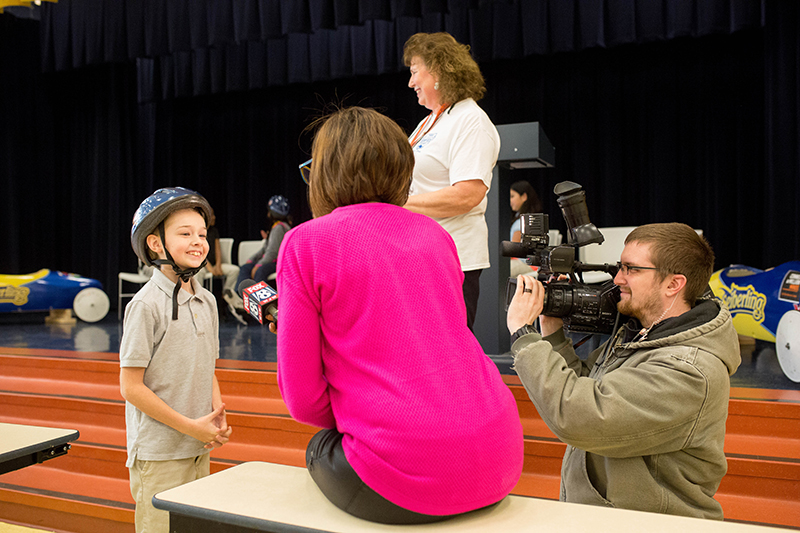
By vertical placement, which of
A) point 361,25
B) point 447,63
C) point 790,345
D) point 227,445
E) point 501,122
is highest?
point 361,25

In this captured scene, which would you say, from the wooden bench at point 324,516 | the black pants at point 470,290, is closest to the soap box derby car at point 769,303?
the black pants at point 470,290

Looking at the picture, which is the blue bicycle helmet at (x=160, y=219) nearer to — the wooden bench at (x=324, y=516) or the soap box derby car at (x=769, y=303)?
the wooden bench at (x=324, y=516)

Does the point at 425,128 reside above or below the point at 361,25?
below

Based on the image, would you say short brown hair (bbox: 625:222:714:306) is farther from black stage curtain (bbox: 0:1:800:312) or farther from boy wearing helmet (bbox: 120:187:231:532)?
black stage curtain (bbox: 0:1:800:312)

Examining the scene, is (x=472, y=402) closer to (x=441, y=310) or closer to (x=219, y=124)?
(x=441, y=310)

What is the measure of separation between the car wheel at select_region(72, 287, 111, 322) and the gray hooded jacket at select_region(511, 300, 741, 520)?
Answer: 5.78 m

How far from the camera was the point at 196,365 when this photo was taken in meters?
1.53

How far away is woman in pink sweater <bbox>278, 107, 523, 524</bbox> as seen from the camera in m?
0.86

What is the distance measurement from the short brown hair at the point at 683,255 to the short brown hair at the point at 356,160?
62cm

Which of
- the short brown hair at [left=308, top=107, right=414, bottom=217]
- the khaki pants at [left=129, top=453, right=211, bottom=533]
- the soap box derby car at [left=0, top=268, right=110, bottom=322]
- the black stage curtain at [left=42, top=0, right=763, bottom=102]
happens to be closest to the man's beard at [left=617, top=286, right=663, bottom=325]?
the short brown hair at [left=308, top=107, right=414, bottom=217]

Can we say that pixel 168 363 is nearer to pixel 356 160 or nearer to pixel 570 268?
pixel 356 160

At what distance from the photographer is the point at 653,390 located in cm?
110

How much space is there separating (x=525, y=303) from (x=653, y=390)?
31 cm

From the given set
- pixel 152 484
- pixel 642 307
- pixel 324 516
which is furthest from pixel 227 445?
pixel 642 307
